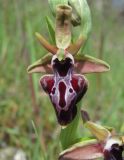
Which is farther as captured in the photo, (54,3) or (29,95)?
(29,95)

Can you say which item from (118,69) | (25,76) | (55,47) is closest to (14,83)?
(25,76)

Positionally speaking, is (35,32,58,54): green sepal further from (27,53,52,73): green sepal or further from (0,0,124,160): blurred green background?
(0,0,124,160): blurred green background

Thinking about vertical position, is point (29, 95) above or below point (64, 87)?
below

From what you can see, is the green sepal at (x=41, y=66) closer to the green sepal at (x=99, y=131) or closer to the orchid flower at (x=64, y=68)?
the orchid flower at (x=64, y=68)

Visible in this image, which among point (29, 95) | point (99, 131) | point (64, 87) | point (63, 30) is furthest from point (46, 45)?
point (29, 95)

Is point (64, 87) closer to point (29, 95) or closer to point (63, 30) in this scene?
point (63, 30)

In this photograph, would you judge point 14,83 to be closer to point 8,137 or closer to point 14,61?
point 14,61

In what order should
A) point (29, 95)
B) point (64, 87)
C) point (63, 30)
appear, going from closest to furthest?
1. point (64, 87)
2. point (63, 30)
3. point (29, 95)
